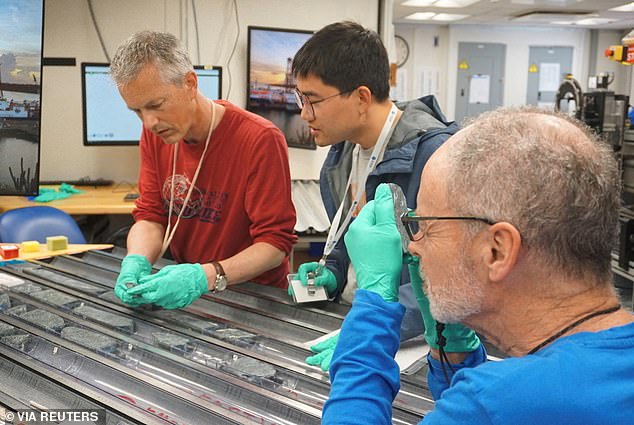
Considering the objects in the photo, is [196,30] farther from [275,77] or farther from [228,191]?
[228,191]

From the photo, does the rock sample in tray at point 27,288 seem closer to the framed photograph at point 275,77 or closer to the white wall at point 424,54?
the framed photograph at point 275,77

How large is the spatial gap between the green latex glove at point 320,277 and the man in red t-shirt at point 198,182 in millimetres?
194

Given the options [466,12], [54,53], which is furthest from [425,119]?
[466,12]

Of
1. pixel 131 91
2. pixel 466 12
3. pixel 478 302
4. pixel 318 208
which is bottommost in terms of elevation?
pixel 318 208

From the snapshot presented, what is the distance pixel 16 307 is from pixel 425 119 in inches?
47.9

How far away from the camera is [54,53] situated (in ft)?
13.0

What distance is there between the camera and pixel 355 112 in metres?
1.74

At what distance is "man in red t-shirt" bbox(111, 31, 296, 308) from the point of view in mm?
1806

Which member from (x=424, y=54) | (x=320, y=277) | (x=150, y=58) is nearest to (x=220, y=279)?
(x=320, y=277)

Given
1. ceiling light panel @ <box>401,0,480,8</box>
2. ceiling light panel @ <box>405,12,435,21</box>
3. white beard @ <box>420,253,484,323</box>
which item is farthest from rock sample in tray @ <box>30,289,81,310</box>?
ceiling light panel @ <box>405,12,435,21</box>

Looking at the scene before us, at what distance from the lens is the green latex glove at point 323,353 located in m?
1.26

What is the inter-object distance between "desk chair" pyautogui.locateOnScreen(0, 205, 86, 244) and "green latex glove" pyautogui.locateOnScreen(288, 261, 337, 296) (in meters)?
1.42

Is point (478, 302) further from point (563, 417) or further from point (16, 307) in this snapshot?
point (16, 307)

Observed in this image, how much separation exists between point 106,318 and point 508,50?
967cm
